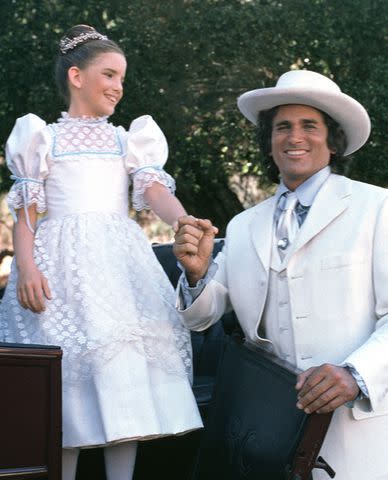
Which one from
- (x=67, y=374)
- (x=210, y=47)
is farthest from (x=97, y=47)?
(x=210, y=47)

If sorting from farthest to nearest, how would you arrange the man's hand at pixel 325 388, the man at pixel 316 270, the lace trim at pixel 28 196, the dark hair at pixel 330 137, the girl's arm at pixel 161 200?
1. the girl's arm at pixel 161 200
2. the lace trim at pixel 28 196
3. the dark hair at pixel 330 137
4. the man at pixel 316 270
5. the man's hand at pixel 325 388

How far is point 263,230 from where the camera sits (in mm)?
3234

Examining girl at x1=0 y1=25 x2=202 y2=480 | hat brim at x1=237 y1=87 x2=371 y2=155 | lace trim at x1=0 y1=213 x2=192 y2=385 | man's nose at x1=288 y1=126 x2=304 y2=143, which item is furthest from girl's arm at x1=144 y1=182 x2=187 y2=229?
man's nose at x1=288 y1=126 x2=304 y2=143

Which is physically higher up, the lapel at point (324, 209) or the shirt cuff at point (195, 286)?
the lapel at point (324, 209)

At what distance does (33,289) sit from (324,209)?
114 centimetres

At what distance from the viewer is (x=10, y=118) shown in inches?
381

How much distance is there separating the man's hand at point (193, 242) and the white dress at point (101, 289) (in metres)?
0.59

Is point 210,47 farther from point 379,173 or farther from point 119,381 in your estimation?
point 119,381

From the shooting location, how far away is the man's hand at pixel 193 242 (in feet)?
9.78

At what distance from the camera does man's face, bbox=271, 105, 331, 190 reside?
319 centimetres

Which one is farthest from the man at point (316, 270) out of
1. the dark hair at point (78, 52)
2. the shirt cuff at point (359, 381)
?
the dark hair at point (78, 52)

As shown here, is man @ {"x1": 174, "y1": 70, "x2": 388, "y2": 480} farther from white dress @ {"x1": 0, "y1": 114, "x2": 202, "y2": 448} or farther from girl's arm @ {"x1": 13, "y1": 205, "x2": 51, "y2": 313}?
girl's arm @ {"x1": 13, "y1": 205, "x2": 51, "y2": 313}

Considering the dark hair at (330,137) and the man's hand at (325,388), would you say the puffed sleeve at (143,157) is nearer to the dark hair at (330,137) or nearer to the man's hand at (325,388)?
the dark hair at (330,137)

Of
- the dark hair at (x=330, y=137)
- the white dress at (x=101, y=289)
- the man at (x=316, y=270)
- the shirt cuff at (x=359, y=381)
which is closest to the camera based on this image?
the shirt cuff at (x=359, y=381)
